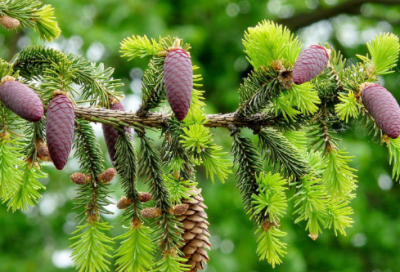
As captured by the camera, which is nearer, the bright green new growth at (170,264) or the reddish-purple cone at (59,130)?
the reddish-purple cone at (59,130)

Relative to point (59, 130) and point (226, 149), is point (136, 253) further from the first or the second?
point (226, 149)

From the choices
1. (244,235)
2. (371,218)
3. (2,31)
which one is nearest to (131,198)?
(244,235)

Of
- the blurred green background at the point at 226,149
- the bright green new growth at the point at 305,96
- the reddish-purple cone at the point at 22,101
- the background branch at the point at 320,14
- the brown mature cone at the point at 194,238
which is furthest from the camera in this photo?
the background branch at the point at 320,14

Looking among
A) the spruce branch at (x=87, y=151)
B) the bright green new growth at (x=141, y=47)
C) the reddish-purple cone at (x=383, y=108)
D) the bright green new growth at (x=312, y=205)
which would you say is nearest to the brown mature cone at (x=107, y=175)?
the spruce branch at (x=87, y=151)

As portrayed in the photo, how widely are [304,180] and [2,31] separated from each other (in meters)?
4.67

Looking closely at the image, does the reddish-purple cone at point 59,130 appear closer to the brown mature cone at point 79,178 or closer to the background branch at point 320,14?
the brown mature cone at point 79,178

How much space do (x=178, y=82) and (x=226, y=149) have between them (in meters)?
3.14

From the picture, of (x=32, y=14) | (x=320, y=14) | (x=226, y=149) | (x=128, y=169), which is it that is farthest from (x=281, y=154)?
(x=320, y=14)

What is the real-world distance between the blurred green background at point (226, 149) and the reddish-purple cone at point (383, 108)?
2.77 meters

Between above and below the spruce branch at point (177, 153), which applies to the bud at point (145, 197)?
below

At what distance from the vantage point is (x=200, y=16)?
4844mm

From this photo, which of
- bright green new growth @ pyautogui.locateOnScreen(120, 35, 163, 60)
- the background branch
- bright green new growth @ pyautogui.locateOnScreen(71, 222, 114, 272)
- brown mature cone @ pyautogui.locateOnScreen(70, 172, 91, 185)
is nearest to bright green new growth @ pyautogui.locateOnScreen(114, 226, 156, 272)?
bright green new growth @ pyautogui.locateOnScreen(71, 222, 114, 272)

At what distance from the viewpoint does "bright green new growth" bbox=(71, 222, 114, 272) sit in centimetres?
78

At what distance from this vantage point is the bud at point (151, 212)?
2.54 ft
